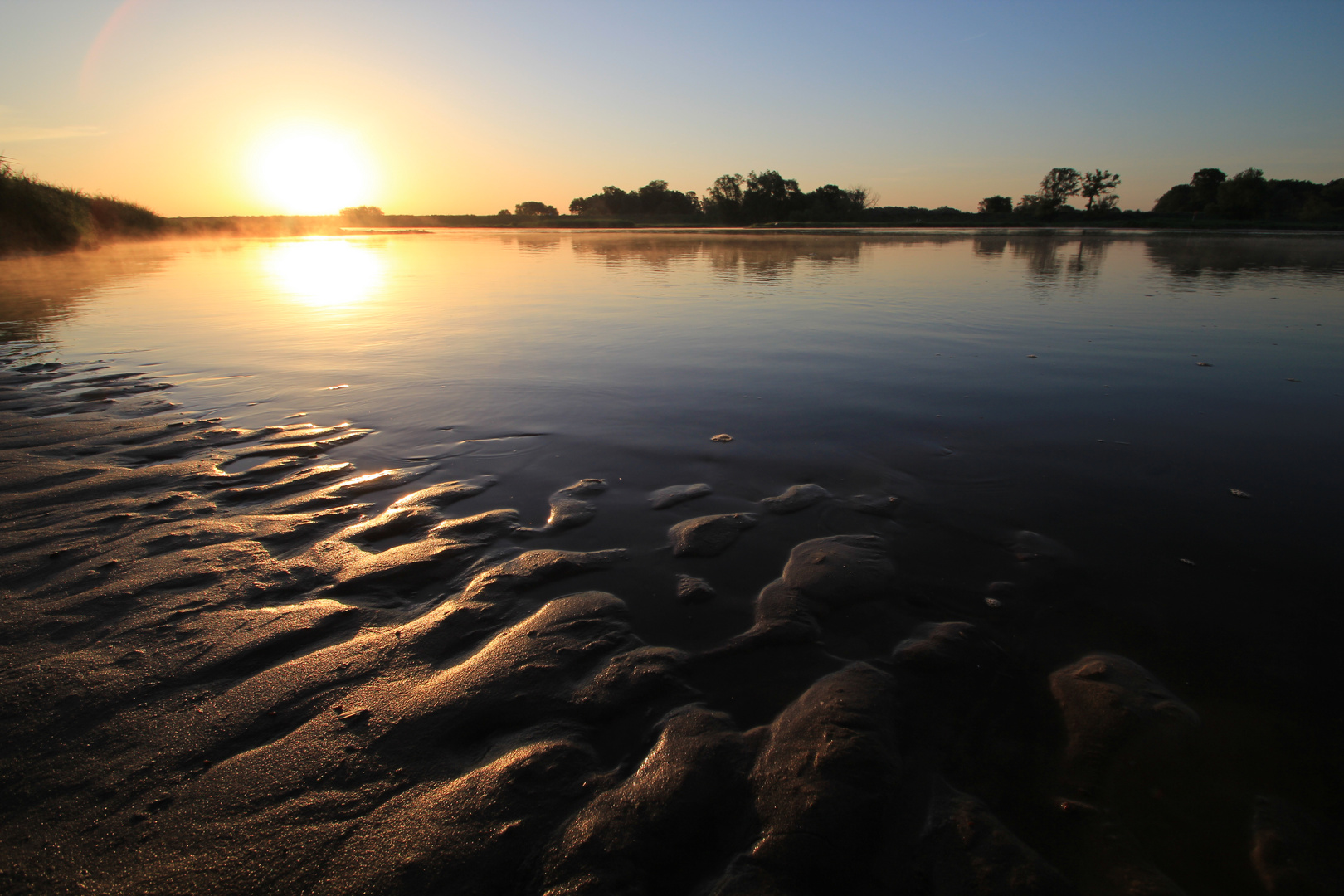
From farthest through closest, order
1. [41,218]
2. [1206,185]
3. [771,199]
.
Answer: [771,199] → [1206,185] → [41,218]

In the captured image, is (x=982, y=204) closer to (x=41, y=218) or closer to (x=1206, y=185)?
(x=1206, y=185)

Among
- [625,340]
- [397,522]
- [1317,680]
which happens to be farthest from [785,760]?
[625,340]

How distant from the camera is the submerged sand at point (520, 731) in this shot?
1.74 m

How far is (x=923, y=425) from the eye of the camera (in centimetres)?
573

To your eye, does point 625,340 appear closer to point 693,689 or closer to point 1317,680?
point 693,689

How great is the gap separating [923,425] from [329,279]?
70.1ft

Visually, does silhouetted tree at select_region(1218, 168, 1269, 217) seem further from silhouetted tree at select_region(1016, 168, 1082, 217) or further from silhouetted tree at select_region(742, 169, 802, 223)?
silhouetted tree at select_region(742, 169, 802, 223)

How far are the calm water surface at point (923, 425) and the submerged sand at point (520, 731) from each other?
0.76ft

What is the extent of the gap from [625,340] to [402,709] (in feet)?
26.6

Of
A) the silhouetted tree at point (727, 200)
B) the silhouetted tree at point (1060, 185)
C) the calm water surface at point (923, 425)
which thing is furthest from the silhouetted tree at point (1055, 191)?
the calm water surface at point (923, 425)

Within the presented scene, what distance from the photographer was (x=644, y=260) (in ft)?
91.5

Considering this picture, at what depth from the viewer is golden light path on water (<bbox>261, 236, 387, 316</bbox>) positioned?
14.5 m

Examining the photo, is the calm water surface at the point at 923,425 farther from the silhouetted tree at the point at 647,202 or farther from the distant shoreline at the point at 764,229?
the silhouetted tree at the point at 647,202

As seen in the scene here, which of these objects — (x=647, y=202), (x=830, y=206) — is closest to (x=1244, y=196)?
(x=830, y=206)
